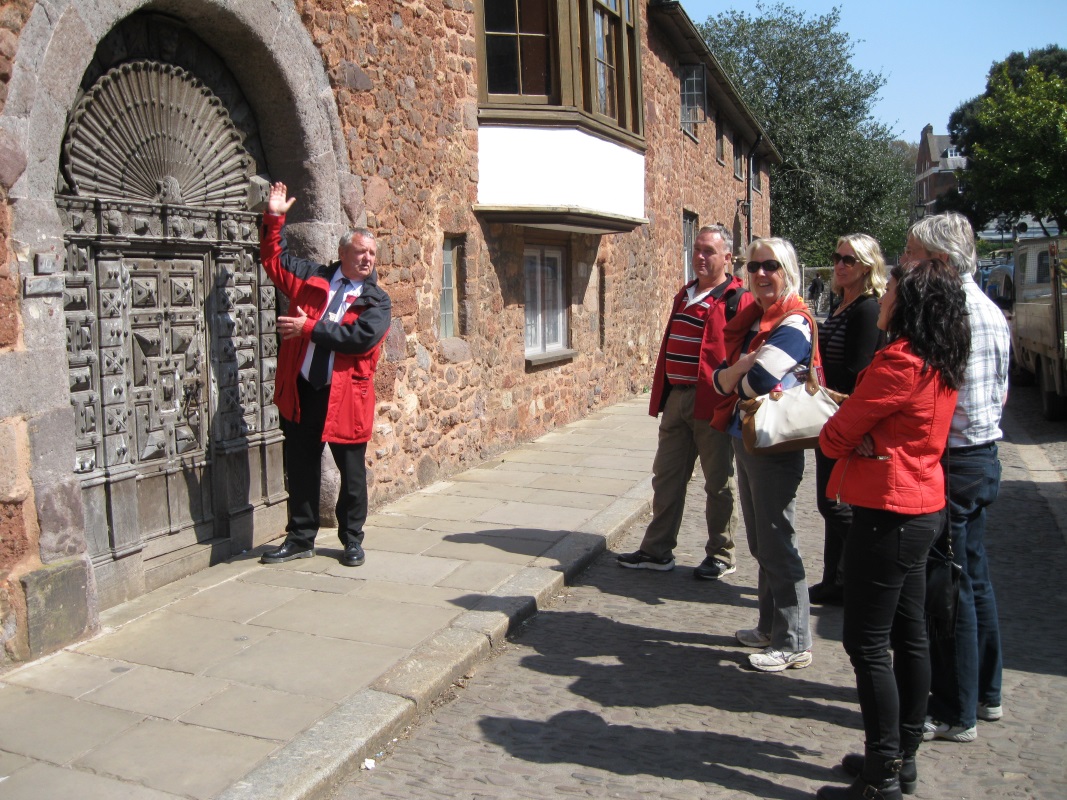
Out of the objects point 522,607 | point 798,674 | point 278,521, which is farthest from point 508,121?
point 798,674

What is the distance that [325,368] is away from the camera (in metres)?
5.41

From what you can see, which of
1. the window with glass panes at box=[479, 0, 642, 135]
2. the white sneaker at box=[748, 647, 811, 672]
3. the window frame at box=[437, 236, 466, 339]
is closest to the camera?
the white sneaker at box=[748, 647, 811, 672]

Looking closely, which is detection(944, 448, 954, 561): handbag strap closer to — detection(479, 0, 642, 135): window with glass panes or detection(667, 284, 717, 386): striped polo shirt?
detection(667, 284, 717, 386): striped polo shirt

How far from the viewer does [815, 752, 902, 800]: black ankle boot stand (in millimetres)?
3090

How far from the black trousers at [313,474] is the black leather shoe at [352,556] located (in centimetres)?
3

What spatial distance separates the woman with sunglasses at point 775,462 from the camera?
4.03 meters

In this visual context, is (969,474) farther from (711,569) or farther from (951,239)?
(711,569)

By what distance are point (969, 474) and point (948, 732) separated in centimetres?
102

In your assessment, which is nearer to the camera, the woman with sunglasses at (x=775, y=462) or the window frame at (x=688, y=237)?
the woman with sunglasses at (x=775, y=462)

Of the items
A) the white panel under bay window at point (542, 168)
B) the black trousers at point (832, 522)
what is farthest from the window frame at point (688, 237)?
the black trousers at point (832, 522)

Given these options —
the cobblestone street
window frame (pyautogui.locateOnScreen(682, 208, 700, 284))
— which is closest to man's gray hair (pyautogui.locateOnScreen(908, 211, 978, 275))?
the cobblestone street

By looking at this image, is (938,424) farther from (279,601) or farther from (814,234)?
(814,234)

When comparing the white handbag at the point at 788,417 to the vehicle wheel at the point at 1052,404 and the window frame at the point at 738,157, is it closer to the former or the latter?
the vehicle wheel at the point at 1052,404

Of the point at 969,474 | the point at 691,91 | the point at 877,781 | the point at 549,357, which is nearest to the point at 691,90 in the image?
the point at 691,91
